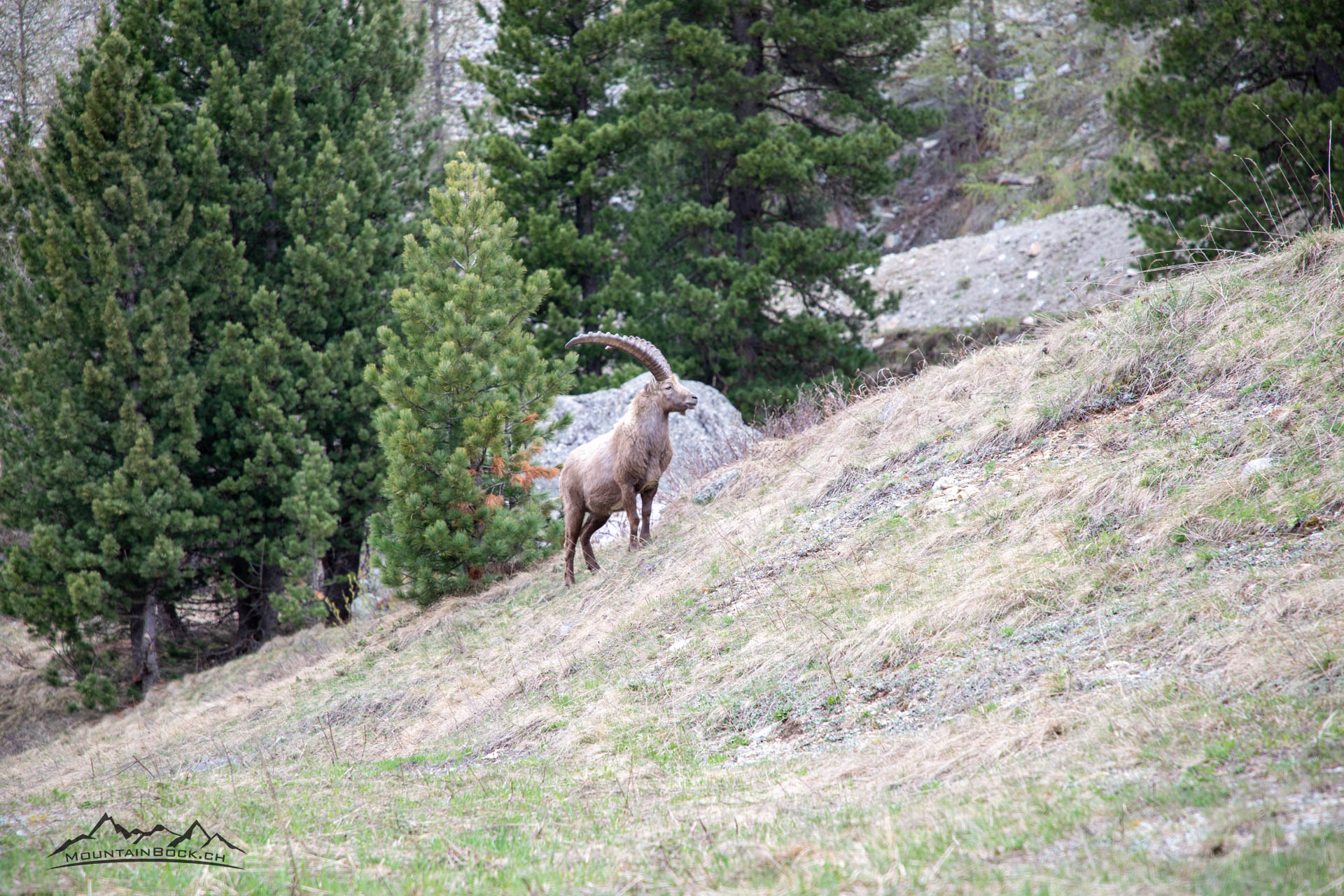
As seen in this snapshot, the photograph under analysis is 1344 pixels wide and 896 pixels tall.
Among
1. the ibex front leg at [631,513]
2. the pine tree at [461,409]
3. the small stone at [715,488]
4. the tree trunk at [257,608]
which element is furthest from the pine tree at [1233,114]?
the tree trunk at [257,608]

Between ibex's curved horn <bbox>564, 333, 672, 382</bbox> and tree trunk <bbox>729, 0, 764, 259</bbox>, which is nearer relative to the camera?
ibex's curved horn <bbox>564, 333, 672, 382</bbox>

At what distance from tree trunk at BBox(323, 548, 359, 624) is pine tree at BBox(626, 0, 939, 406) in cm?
689

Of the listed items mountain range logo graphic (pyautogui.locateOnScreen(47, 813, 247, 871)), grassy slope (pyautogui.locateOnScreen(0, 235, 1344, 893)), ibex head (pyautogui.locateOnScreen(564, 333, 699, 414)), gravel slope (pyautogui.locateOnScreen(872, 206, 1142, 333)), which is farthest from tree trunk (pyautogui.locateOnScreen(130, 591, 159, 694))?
gravel slope (pyautogui.locateOnScreen(872, 206, 1142, 333))

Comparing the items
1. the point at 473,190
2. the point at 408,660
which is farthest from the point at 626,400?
the point at 408,660

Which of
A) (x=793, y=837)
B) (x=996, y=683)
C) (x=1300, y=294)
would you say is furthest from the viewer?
(x=1300, y=294)

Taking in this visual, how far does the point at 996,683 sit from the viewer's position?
5.08 m

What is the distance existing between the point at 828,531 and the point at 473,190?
23.2ft

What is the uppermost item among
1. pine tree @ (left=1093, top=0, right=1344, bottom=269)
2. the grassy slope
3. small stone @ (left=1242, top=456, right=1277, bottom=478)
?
pine tree @ (left=1093, top=0, right=1344, bottom=269)

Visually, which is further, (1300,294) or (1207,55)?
(1207,55)

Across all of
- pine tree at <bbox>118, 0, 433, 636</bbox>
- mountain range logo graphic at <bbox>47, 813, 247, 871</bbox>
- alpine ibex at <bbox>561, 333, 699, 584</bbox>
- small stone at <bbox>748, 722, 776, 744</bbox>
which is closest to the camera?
mountain range logo graphic at <bbox>47, 813, 247, 871</bbox>

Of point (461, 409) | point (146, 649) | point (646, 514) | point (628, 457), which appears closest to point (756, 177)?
point (461, 409)

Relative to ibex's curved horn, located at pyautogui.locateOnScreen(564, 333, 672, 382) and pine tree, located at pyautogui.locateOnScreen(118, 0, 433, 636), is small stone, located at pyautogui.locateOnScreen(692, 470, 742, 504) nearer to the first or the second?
ibex's curved horn, located at pyautogui.locateOnScreen(564, 333, 672, 382)

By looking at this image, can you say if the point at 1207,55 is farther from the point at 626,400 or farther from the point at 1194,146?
the point at 626,400

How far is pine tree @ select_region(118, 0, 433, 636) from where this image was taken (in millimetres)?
15836
